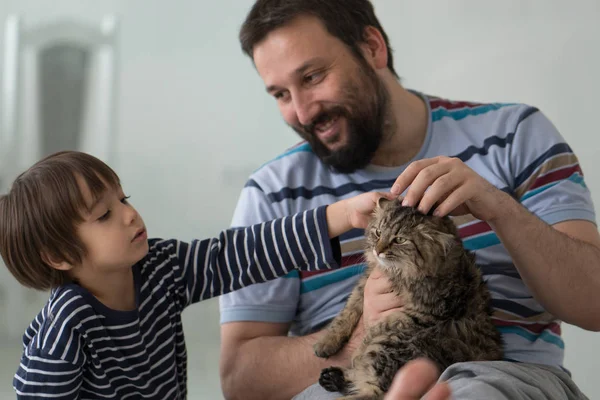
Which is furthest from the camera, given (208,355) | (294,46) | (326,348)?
(208,355)

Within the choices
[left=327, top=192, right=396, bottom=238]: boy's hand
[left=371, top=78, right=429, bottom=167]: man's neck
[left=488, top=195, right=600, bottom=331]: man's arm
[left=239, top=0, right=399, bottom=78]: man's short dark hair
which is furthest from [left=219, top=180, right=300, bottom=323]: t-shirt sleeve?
[left=488, top=195, right=600, bottom=331]: man's arm

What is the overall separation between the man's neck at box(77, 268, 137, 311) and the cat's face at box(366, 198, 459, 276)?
56cm

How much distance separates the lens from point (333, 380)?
1415mm

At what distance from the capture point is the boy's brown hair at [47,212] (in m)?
1.35

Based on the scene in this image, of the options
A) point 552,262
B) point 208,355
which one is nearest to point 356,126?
point 552,262

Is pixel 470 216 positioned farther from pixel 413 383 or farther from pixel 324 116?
pixel 413 383

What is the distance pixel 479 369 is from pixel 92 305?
0.79 m

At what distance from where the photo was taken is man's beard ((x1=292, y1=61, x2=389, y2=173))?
5.53ft

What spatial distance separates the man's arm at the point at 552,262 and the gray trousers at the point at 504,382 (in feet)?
0.58

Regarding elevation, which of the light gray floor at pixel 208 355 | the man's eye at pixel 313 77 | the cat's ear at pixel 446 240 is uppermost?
the man's eye at pixel 313 77

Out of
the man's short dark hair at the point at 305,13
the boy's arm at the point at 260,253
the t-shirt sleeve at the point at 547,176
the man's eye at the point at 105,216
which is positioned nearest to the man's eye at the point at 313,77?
the man's short dark hair at the point at 305,13

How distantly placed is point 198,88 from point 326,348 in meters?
1.32

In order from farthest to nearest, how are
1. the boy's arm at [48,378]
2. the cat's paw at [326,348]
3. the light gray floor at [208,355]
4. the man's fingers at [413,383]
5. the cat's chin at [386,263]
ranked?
the light gray floor at [208,355] → the cat's paw at [326,348] → the cat's chin at [386,263] → the boy's arm at [48,378] → the man's fingers at [413,383]

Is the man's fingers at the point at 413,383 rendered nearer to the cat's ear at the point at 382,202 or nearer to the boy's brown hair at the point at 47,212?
the cat's ear at the point at 382,202
